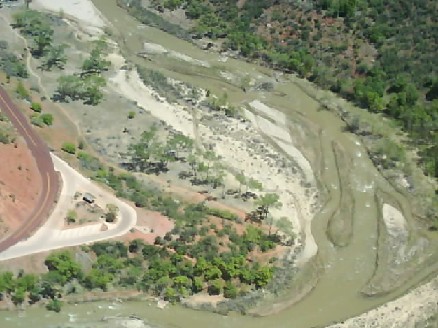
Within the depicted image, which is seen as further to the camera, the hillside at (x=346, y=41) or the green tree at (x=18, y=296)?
the hillside at (x=346, y=41)

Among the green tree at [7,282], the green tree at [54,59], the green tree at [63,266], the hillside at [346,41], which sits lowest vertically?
the green tree at [7,282]

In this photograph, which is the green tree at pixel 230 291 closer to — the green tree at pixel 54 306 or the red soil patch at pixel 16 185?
the green tree at pixel 54 306

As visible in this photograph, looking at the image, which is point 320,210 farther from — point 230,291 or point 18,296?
point 18,296

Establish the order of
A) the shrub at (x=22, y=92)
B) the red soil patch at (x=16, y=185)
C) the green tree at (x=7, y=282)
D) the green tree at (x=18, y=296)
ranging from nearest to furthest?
1. the green tree at (x=7, y=282)
2. the green tree at (x=18, y=296)
3. the red soil patch at (x=16, y=185)
4. the shrub at (x=22, y=92)

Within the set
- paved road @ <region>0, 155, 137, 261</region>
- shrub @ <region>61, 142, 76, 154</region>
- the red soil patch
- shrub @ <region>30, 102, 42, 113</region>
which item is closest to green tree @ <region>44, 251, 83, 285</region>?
paved road @ <region>0, 155, 137, 261</region>

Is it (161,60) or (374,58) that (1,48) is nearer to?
(161,60)

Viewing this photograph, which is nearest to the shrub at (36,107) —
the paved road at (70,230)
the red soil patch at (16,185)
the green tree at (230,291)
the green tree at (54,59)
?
the red soil patch at (16,185)

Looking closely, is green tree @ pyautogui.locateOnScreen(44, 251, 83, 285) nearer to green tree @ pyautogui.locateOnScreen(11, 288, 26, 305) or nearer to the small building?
green tree @ pyautogui.locateOnScreen(11, 288, 26, 305)
